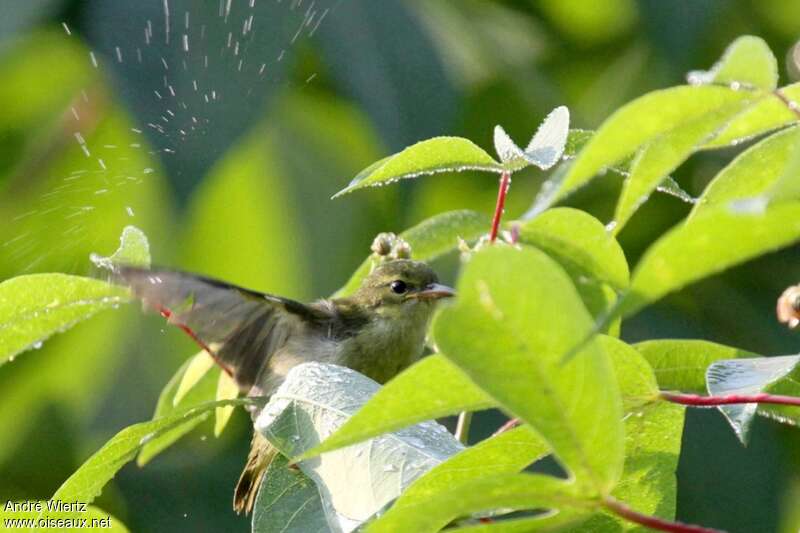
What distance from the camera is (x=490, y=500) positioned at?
1.04 meters

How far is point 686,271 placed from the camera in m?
0.95

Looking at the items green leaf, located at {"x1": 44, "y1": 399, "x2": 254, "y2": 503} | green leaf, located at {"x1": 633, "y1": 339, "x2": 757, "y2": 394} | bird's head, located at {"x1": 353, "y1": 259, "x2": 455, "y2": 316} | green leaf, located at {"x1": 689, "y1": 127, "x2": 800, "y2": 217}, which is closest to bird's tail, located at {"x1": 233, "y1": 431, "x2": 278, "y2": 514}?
bird's head, located at {"x1": 353, "y1": 259, "x2": 455, "y2": 316}

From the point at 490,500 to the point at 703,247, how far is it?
27 cm

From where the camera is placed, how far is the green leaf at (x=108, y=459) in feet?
5.19

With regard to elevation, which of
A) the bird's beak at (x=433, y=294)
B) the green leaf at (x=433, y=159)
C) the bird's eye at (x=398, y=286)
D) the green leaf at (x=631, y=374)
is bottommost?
the bird's beak at (x=433, y=294)

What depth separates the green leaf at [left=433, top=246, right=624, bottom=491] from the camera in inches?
36.7

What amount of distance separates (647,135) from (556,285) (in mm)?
213

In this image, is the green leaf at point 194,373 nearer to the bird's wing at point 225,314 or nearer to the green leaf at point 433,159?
the bird's wing at point 225,314

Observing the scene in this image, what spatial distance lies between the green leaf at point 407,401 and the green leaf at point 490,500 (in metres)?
0.07

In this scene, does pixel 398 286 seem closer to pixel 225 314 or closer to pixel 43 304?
pixel 225 314

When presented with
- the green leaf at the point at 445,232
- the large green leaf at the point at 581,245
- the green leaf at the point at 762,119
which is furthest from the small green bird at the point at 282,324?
the green leaf at the point at 762,119

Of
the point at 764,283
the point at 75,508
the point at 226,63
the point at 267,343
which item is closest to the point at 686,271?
the point at 75,508

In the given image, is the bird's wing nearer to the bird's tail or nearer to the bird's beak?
the bird's tail

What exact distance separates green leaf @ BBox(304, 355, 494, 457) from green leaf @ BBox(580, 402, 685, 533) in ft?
1.28
